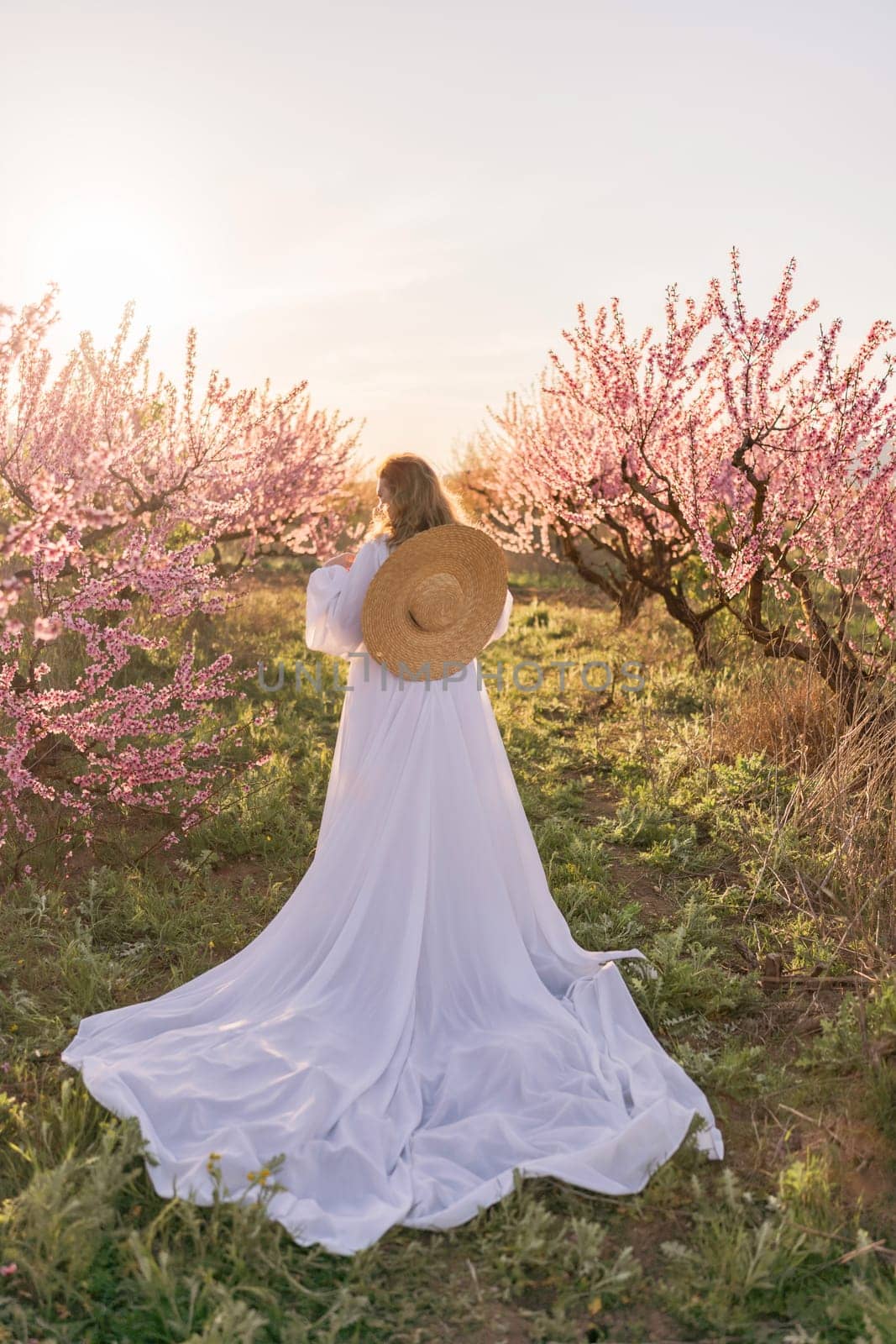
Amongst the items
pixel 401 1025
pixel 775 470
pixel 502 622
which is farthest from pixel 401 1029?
pixel 775 470

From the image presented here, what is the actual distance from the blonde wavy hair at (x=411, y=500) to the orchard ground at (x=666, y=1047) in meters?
1.93

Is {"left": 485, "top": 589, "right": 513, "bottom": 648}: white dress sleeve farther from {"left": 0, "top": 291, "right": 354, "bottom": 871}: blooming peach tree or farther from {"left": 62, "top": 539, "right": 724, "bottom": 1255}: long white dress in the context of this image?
{"left": 0, "top": 291, "right": 354, "bottom": 871}: blooming peach tree

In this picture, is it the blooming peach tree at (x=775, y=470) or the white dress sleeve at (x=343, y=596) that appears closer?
the white dress sleeve at (x=343, y=596)

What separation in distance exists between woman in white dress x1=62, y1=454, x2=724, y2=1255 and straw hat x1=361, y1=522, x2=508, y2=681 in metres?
0.12

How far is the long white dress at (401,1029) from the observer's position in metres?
2.78

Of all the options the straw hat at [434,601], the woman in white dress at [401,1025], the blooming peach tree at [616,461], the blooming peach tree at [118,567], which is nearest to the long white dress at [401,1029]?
the woman in white dress at [401,1025]

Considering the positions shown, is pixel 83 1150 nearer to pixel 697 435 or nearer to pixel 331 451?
pixel 697 435

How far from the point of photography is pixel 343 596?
12.5 ft

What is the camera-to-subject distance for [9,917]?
4410 millimetres

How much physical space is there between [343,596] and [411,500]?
441 mm

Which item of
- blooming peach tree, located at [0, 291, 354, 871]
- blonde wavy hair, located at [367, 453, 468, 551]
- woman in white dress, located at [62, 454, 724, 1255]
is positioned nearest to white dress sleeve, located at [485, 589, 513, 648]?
woman in white dress, located at [62, 454, 724, 1255]

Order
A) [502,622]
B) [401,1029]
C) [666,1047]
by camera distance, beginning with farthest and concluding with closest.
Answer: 1. [502,622]
2. [666,1047]
3. [401,1029]

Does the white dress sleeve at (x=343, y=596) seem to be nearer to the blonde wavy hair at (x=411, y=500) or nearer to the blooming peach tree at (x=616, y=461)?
the blonde wavy hair at (x=411, y=500)

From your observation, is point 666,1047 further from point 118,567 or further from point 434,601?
point 118,567
